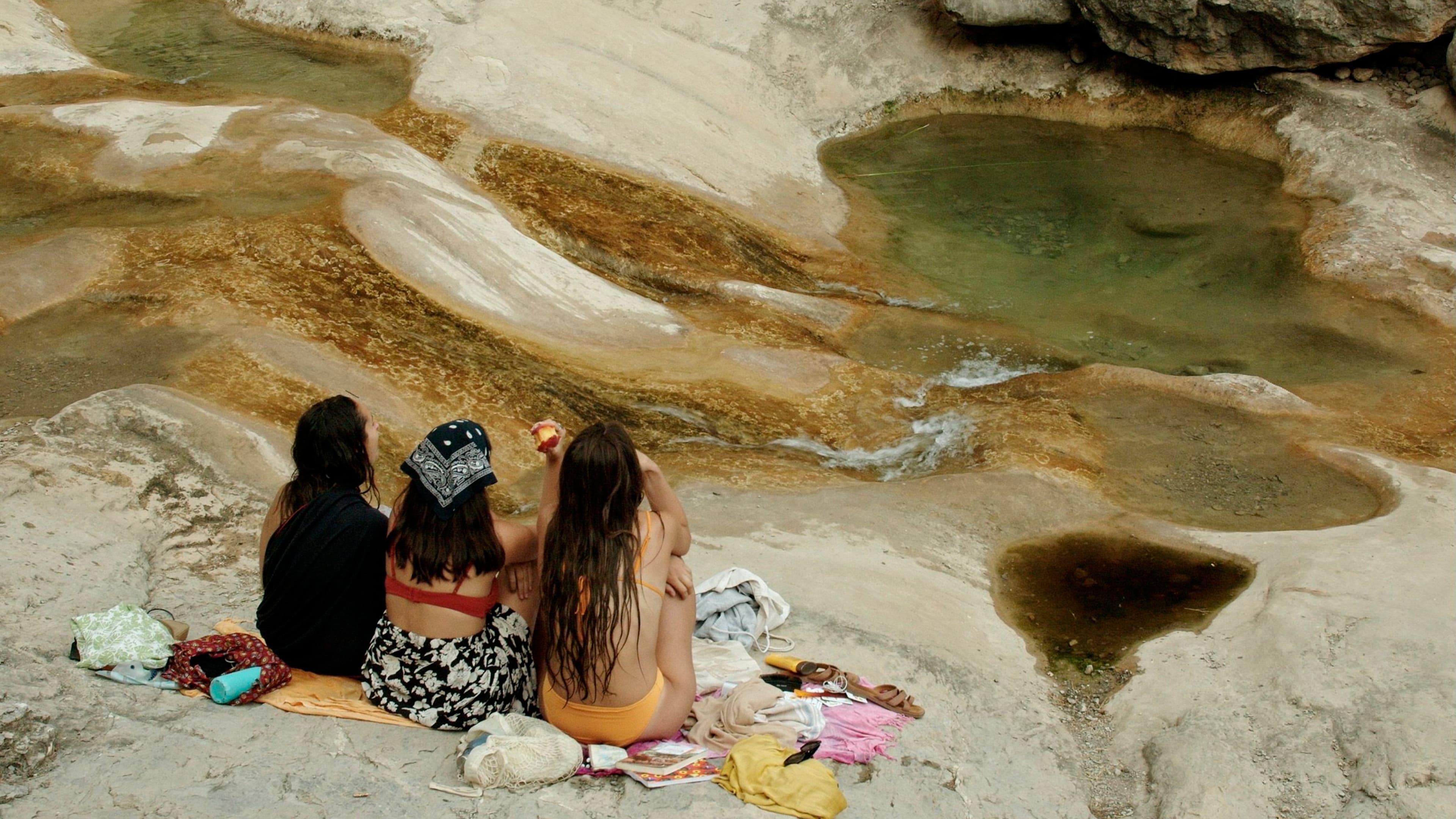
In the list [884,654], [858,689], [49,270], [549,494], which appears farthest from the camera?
[49,270]

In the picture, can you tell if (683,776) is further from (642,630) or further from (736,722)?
(642,630)

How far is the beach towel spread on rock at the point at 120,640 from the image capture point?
4.34 metres

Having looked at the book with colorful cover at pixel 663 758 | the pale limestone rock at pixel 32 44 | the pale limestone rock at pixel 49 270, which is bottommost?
the pale limestone rock at pixel 49 270

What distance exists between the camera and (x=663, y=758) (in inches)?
170

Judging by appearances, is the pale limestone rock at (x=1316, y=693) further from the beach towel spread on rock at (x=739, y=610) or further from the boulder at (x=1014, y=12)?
the boulder at (x=1014, y=12)

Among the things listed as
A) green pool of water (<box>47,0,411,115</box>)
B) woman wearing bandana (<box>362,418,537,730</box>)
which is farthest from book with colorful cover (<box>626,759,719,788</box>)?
green pool of water (<box>47,0,411,115</box>)

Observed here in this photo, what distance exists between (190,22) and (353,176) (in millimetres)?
8425

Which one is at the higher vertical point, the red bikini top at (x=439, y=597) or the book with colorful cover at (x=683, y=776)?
the red bikini top at (x=439, y=597)

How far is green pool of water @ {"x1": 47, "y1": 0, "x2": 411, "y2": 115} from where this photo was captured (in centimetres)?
1397

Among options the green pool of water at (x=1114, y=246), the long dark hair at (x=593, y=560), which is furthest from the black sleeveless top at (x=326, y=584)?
the green pool of water at (x=1114, y=246)

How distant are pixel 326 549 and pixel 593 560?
1001 mm

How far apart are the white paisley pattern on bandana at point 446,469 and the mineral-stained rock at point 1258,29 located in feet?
43.8

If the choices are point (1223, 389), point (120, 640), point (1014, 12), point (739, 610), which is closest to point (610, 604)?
point (739, 610)

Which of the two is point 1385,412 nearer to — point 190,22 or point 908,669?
point 908,669
